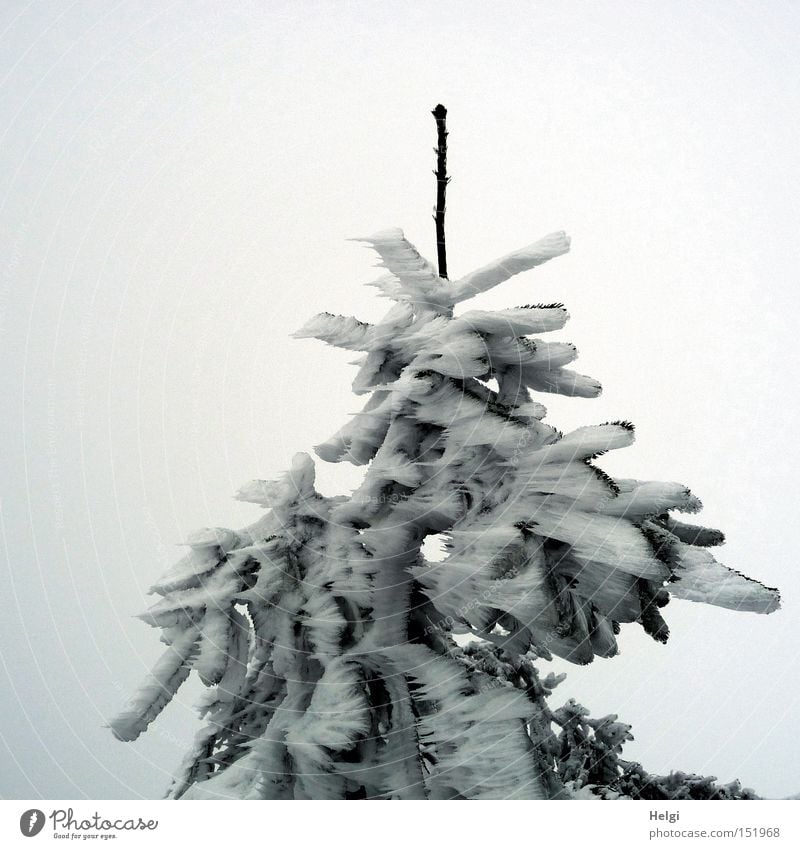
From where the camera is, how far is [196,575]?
3463 mm

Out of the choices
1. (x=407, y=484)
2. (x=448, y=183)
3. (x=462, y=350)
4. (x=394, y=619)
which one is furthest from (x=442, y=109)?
(x=394, y=619)

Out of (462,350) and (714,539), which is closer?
(462,350)

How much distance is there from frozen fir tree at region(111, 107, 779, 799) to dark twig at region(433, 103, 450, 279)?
0.04 ft

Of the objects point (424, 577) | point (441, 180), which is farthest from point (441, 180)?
point (424, 577)

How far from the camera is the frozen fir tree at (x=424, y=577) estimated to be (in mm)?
3166

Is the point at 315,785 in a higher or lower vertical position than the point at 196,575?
lower

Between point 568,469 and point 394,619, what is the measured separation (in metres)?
0.86

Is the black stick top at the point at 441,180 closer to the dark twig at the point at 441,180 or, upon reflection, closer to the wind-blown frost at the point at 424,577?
the dark twig at the point at 441,180

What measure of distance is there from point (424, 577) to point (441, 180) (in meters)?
1.62

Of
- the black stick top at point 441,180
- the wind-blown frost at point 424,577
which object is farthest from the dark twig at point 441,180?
the wind-blown frost at point 424,577

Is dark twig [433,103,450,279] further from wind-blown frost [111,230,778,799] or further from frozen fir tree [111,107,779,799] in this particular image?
wind-blown frost [111,230,778,799]

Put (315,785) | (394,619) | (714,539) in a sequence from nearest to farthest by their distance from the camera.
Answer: (315,785) → (394,619) → (714,539)

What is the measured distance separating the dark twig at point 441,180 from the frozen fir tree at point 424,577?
0.01 meters

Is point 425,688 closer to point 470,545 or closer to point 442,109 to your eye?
point 470,545
